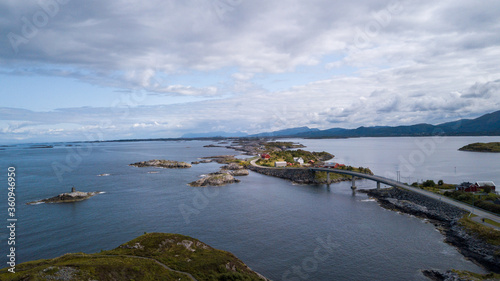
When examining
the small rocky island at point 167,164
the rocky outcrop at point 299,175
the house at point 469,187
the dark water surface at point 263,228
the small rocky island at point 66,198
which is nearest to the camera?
the dark water surface at point 263,228

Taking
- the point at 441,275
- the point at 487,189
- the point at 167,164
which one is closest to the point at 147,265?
the point at 441,275

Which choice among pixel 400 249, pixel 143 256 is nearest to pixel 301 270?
pixel 400 249

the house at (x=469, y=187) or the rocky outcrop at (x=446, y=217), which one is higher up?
the house at (x=469, y=187)

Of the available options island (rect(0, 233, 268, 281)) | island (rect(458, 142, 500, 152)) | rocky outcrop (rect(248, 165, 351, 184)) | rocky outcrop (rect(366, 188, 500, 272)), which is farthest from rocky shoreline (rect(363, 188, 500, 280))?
island (rect(458, 142, 500, 152))

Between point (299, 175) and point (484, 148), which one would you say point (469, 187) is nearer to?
point (299, 175)

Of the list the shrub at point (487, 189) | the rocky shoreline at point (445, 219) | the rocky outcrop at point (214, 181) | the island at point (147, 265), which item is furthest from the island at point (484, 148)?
the island at point (147, 265)

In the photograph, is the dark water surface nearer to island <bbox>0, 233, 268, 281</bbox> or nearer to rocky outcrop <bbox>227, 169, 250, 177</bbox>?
island <bbox>0, 233, 268, 281</bbox>

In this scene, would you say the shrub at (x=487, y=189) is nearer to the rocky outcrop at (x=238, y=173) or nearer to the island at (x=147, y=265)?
the island at (x=147, y=265)
